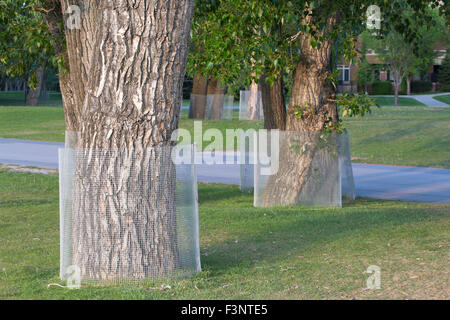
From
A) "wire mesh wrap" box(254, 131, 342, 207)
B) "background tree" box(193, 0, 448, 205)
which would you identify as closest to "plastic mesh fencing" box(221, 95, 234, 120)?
"background tree" box(193, 0, 448, 205)

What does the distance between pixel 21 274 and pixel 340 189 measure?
6.57 meters

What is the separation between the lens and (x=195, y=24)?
10.6 metres

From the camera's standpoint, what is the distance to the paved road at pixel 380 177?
13641 mm

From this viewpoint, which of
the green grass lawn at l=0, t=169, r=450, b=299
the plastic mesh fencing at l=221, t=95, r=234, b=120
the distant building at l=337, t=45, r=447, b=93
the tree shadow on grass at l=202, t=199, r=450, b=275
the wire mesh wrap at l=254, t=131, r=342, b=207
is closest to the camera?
the green grass lawn at l=0, t=169, r=450, b=299

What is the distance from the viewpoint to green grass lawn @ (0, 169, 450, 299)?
5.92 metres

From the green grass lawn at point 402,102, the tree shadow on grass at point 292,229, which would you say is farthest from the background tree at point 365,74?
the tree shadow on grass at point 292,229

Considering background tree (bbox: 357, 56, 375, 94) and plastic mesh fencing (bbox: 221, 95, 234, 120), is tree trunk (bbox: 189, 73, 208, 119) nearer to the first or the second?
plastic mesh fencing (bbox: 221, 95, 234, 120)

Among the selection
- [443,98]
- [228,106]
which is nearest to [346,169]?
[228,106]

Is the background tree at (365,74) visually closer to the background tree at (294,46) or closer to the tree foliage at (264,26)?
the background tree at (294,46)

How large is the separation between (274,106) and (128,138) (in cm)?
723

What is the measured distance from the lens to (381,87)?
197 feet

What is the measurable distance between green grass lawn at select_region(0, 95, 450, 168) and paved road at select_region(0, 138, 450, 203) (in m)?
1.40

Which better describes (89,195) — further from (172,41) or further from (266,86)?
(266,86)

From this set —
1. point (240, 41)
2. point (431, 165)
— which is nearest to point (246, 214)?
point (240, 41)
